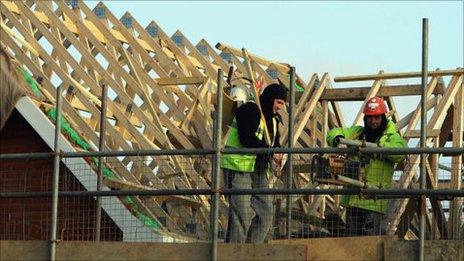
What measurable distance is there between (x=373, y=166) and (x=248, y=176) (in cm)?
145

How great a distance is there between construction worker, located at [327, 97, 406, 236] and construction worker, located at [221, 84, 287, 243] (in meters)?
0.90

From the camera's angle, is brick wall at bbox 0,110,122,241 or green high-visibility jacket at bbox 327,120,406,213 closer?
green high-visibility jacket at bbox 327,120,406,213

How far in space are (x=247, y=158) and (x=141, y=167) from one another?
4327mm

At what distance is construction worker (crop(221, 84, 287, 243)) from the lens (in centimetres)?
1516

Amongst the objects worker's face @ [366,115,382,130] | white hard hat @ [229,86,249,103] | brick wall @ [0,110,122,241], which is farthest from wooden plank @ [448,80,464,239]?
brick wall @ [0,110,122,241]

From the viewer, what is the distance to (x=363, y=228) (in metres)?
15.3

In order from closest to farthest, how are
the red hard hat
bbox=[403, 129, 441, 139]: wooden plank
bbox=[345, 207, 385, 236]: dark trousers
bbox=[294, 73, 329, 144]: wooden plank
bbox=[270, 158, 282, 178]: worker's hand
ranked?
bbox=[345, 207, 385, 236]: dark trousers → the red hard hat → bbox=[270, 158, 282, 178]: worker's hand → bbox=[403, 129, 441, 139]: wooden plank → bbox=[294, 73, 329, 144]: wooden plank

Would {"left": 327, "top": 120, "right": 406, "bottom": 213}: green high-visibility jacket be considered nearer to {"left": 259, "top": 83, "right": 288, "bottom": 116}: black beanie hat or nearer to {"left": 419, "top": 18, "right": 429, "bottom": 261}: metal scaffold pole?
{"left": 419, "top": 18, "right": 429, "bottom": 261}: metal scaffold pole

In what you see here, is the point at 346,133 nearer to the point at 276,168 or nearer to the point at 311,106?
the point at 276,168

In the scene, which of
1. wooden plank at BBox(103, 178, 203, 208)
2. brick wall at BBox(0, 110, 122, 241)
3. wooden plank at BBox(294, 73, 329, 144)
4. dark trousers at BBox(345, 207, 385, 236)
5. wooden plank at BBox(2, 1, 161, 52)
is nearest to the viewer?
dark trousers at BBox(345, 207, 385, 236)

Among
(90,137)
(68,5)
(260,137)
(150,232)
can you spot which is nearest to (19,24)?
(68,5)

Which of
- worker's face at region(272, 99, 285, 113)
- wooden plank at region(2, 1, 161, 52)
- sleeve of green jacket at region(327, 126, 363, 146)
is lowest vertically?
sleeve of green jacket at region(327, 126, 363, 146)

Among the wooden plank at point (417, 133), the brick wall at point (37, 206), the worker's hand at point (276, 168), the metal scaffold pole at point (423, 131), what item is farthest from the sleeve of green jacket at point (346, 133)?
the brick wall at point (37, 206)

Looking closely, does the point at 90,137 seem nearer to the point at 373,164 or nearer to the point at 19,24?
the point at 19,24
